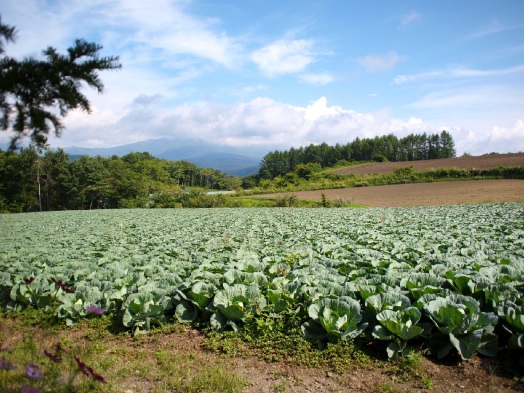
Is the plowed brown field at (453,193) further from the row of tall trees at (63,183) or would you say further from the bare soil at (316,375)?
the bare soil at (316,375)

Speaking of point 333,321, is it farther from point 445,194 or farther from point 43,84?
point 445,194

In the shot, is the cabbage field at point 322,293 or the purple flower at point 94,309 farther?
the cabbage field at point 322,293

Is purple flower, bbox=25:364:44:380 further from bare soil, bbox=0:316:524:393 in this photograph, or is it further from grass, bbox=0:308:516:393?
bare soil, bbox=0:316:524:393

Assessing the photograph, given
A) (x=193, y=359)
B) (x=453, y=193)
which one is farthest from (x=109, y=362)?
(x=453, y=193)

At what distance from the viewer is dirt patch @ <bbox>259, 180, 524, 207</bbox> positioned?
3762cm

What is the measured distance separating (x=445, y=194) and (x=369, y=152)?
74.5 meters

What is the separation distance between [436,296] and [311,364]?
2.04 meters

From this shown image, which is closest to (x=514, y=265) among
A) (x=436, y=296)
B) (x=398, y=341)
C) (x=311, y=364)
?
(x=436, y=296)

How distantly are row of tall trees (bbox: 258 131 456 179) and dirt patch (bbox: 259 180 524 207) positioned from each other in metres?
55.2

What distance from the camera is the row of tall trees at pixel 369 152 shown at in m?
112

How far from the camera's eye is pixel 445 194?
44438 mm

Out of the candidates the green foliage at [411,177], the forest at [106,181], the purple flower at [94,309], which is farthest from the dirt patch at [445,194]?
the purple flower at [94,309]

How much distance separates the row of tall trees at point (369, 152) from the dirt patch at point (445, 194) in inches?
2174

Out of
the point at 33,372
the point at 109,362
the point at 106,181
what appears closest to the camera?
the point at 33,372
